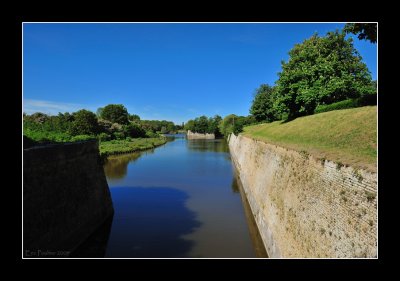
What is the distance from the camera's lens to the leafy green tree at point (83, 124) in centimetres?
4883

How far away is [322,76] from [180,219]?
17095mm

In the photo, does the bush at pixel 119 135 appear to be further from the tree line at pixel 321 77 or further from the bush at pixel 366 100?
the bush at pixel 366 100

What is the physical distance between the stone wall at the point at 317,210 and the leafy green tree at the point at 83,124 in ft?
152

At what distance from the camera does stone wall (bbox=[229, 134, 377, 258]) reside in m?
4.88

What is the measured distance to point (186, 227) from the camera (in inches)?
471

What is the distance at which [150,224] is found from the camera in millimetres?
12281

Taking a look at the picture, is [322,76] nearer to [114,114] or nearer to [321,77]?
[321,77]

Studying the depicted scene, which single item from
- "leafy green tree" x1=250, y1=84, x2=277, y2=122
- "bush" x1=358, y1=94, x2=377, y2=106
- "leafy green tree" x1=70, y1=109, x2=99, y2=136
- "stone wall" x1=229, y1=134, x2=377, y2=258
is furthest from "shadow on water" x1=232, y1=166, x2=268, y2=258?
"leafy green tree" x1=70, y1=109, x2=99, y2=136

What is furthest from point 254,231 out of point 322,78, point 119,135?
point 119,135

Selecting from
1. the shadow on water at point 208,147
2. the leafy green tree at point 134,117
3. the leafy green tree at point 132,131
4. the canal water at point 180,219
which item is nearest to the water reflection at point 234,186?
the canal water at point 180,219
